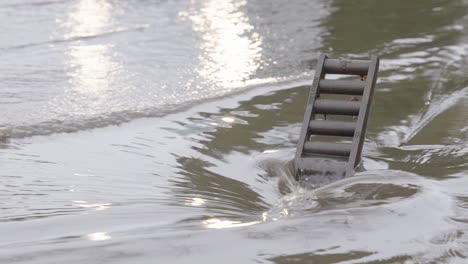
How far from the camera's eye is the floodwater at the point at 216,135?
4.30 m

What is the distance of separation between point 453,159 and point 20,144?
8.61ft

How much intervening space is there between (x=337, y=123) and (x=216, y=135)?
947mm

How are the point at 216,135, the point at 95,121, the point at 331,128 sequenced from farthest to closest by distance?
the point at 95,121 < the point at 216,135 < the point at 331,128

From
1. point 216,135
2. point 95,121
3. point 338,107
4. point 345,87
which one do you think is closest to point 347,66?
point 345,87

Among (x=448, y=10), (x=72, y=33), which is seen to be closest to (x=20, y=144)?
(x=72, y=33)

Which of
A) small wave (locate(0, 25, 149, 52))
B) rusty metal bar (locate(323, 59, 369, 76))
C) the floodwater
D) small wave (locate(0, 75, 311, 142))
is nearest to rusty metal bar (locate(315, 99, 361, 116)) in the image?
rusty metal bar (locate(323, 59, 369, 76))

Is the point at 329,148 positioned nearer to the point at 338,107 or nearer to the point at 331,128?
the point at 331,128

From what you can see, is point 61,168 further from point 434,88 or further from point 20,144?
point 434,88

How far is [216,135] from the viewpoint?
6375mm

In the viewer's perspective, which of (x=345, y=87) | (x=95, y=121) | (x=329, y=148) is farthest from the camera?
(x=95, y=121)

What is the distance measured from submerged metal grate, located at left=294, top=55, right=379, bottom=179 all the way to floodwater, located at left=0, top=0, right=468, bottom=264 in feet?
0.50

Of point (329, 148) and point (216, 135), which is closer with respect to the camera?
point (329, 148)

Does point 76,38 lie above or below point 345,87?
above

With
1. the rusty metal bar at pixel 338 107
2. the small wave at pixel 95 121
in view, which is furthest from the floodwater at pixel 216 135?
the rusty metal bar at pixel 338 107
